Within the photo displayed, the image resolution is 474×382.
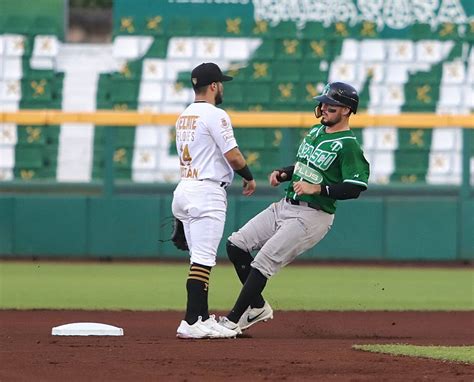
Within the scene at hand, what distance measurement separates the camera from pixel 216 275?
12.1m

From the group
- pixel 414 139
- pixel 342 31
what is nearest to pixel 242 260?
pixel 414 139

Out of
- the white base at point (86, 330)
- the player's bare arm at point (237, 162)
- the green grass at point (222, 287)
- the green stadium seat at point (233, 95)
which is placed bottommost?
the green grass at point (222, 287)

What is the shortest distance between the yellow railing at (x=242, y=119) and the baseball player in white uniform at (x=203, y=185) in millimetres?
6674

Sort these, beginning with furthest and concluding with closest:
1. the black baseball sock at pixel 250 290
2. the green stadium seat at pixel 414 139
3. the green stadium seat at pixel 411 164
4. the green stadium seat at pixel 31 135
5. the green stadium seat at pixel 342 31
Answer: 1. the green stadium seat at pixel 342 31
2. the green stadium seat at pixel 411 164
3. the green stadium seat at pixel 31 135
4. the green stadium seat at pixel 414 139
5. the black baseball sock at pixel 250 290

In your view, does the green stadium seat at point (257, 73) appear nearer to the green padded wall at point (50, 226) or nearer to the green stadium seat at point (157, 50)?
the green stadium seat at point (157, 50)

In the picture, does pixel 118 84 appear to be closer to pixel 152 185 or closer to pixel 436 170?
pixel 152 185

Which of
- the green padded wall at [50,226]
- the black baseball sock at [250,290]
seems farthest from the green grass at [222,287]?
the black baseball sock at [250,290]

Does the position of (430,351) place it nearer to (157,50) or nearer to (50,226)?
(50,226)

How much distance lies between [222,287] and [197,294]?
400cm

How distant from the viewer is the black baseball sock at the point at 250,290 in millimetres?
6965

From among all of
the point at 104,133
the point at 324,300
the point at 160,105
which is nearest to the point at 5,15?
the point at 160,105

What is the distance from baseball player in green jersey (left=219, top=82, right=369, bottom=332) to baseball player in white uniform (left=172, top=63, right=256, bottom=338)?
0.68 ft

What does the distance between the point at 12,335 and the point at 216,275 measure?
513 cm

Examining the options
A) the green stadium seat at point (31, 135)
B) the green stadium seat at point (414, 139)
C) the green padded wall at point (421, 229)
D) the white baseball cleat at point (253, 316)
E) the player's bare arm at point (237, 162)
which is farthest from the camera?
the green stadium seat at point (31, 135)
